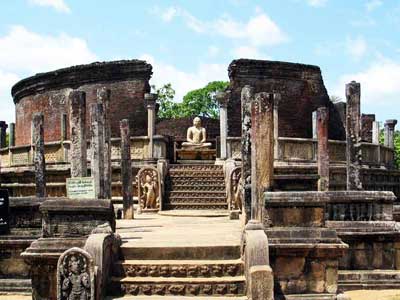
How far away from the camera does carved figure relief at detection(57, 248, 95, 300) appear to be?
22.0ft

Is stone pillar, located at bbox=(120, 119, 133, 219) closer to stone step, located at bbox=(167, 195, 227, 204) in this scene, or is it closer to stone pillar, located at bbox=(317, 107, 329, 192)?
stone step, located at bbox=(167, 195, 227, 204)

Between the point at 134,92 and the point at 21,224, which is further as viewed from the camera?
the point at 134,92

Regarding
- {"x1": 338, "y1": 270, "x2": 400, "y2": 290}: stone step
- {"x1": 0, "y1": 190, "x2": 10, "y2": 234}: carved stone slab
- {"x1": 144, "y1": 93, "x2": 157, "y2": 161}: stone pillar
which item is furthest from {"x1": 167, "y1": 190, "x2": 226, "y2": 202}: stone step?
{"x1": 0, "y1": 190, "x2": 10, "y2": 234}: carved stone slab

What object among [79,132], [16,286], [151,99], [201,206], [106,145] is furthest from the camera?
[151,99]

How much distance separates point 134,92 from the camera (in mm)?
25406

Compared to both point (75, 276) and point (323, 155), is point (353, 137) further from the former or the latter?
point (75, 276)

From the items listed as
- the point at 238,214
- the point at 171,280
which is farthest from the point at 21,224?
the point at 238,214

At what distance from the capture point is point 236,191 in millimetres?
14047

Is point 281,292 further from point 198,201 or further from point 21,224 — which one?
point 198,201

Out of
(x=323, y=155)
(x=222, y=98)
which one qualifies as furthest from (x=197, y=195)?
(x=323, y=155)

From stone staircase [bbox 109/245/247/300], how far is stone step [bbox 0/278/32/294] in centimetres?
210

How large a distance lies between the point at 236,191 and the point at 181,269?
6.80 meters

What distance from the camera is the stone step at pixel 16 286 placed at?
8.85 meters

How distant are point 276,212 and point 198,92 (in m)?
41.8
